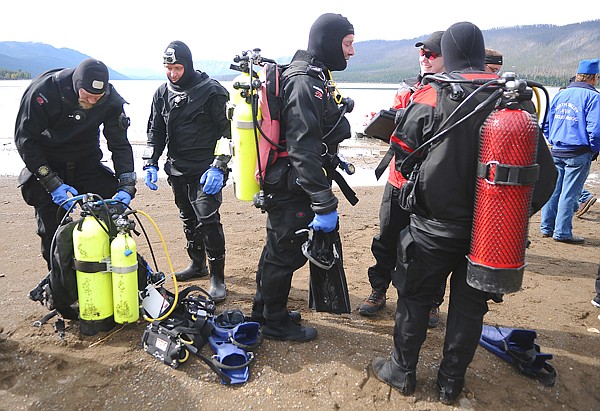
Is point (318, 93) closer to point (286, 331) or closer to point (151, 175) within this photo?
point (286, 331)

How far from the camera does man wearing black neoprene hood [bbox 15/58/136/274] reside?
354 cm

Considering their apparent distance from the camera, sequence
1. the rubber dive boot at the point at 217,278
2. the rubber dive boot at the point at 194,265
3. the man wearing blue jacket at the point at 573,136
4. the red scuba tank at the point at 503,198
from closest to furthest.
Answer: the red scuba tank at the point at 503,198 → the rubber dive boot at the point at 217,278 → the rubber dive boot at the point at 194,265 → the man wearing blue jacket at the point at 573,136

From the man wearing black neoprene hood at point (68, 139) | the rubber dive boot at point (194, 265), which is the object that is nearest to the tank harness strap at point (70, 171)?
the man wearing black neoprene hood at point (68, 139)

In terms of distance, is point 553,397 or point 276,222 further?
point 276,222

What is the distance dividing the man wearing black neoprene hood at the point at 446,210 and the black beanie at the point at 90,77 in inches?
93.9

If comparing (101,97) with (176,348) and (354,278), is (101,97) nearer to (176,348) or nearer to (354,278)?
(176,348)

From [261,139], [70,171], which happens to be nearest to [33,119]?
[70,171]

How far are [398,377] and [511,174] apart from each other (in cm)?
150

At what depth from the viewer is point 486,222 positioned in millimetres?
2273

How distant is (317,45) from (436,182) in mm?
1389

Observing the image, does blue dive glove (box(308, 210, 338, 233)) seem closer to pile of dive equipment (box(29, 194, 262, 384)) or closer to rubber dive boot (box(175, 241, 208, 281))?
pile of dive equipment (box(29, 194, 262, 384))

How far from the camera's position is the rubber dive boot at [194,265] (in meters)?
4.65

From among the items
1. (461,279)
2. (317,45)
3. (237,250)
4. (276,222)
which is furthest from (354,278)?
(317,45)

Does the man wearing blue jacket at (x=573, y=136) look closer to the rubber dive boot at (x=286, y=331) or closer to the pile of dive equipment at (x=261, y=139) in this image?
the pile of dive equipment at (x=261, y=139)
